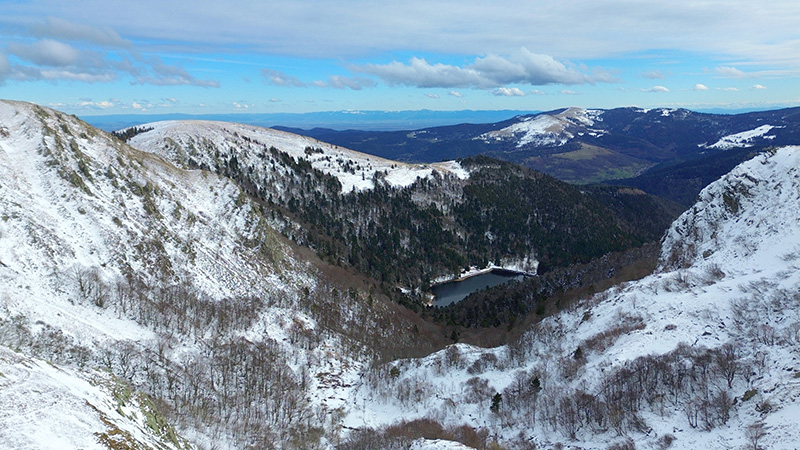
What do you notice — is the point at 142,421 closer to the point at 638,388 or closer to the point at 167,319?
the point at 167,319

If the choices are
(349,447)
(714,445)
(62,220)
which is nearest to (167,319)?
(62,220)

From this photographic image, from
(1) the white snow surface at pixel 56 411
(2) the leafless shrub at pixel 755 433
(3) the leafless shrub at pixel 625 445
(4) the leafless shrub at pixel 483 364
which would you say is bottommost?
(4) the leafless shrub at pixel 483 364

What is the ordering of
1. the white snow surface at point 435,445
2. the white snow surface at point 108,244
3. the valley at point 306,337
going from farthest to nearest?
the white snow surface at point 108,244
the white snow surface at point 435,445
the valley at point 306,337

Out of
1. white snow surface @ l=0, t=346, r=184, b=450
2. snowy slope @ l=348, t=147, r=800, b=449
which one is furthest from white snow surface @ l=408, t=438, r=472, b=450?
white snow surface @ l=0, t=346, r=184, b=450

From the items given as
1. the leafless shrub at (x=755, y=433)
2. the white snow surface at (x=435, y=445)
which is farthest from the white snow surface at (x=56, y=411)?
the leafless shrub at (x=755, y=433)

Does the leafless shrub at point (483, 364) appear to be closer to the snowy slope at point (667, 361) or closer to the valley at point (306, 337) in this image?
the snowy slope at point (667, 361)

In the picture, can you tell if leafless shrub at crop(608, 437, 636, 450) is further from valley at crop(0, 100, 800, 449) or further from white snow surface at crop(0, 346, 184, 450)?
white snow surface at crop(0, 346, 184, 450)

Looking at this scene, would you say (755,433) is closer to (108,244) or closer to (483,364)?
(483,364)

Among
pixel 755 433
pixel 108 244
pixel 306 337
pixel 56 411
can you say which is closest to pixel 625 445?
pixel 755 433
